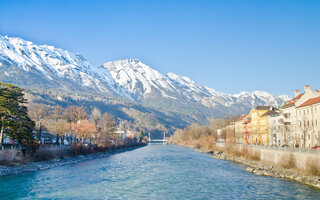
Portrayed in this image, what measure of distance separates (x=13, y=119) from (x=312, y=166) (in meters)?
49.6

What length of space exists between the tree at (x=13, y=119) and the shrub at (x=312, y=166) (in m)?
46.0

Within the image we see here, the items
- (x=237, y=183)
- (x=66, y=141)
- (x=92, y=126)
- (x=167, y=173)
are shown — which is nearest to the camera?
(x=237, y=183)

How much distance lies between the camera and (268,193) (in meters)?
35.2

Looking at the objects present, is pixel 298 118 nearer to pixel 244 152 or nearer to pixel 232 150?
pixel 244 152

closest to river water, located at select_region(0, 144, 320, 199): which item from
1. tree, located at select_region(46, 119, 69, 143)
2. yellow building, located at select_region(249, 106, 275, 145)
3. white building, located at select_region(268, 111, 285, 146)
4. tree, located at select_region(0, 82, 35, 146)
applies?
tree, located at select_region(0, 82, 35, 146)

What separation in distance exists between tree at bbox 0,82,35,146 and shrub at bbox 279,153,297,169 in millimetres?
44173

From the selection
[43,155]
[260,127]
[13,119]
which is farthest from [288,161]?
[13,119]

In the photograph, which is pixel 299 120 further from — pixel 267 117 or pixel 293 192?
pixel 293 192

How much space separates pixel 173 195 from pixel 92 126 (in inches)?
2783

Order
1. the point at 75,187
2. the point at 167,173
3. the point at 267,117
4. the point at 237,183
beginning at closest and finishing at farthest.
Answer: the point at 75,187
the point at 237,183
the point at 167,173
the point at 267,117

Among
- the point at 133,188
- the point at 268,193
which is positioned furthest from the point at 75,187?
the point at 268,193

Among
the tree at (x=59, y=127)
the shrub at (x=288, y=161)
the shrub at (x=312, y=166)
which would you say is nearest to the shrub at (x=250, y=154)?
the shrub at (x=288, y=161)

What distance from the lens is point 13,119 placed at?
5709 centimetres

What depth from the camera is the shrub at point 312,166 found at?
133 ft
